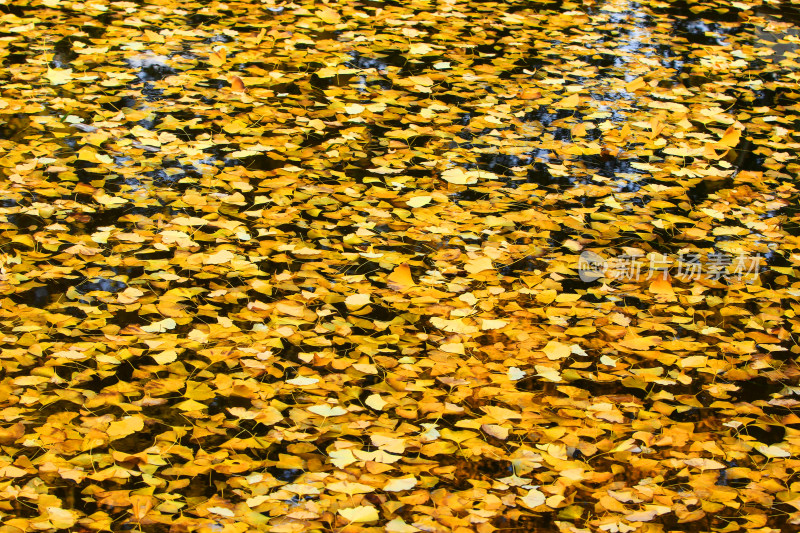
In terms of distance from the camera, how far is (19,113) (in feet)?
13.6

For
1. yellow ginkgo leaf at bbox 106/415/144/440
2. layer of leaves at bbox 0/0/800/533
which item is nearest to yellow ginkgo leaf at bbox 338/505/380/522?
layer of leaves at bbox 0/0/800/533

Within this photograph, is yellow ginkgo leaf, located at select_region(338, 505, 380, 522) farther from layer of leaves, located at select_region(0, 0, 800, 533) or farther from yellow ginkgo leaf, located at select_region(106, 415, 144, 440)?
yellow ginkgo leaf, located at select_region(106, 415, 144, 440)

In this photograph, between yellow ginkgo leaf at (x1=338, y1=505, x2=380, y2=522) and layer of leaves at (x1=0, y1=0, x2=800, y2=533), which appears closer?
yellow ginkgo leaf at (x1=338, y1=505, x2=380, y2=522)

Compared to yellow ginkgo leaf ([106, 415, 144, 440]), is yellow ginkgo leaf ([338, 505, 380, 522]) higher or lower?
lower

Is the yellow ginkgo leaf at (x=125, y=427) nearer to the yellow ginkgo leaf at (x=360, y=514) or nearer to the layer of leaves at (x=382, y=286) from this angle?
the layer of leaves at (x=382, y=286)

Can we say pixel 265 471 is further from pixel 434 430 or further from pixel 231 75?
pixel 231 75

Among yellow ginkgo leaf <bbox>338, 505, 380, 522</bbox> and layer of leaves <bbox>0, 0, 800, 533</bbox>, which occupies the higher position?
layer of leaves <bbox>0, 0, 800, 533</bbox>

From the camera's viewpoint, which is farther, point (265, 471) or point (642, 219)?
point (642, 219)

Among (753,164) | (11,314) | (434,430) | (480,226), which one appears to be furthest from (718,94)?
(11,314)

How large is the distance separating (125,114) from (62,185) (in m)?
0.73

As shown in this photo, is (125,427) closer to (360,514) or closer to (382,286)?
(360,514)

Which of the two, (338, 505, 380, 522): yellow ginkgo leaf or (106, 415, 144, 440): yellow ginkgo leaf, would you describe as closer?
(338, 505, 380, 522): yellow ginkgo leaf

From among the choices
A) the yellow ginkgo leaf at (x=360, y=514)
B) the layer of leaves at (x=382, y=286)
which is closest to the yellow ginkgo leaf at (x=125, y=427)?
the layer of leaves at (x=382, y=286)

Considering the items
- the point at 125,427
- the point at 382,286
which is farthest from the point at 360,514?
the point at 382,286
